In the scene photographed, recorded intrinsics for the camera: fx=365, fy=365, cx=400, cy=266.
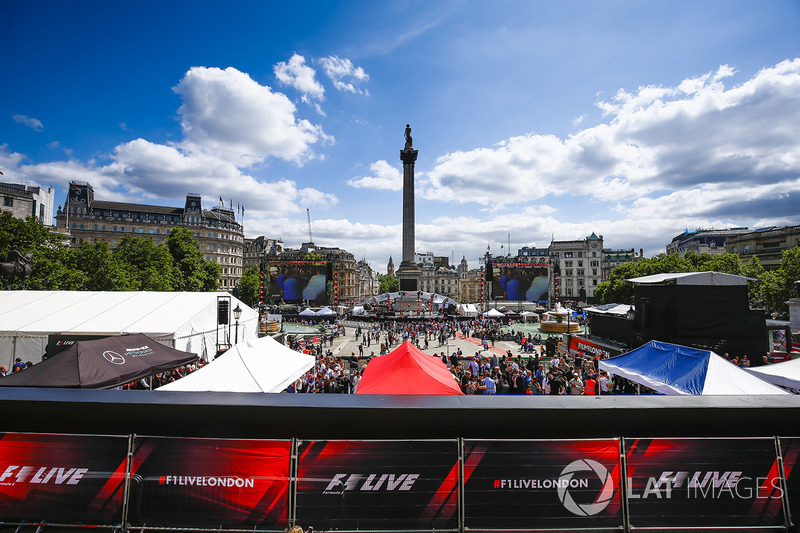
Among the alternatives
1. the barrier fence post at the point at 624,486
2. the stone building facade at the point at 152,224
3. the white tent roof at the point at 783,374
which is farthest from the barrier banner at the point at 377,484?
the stone building facade at the point at 152,224

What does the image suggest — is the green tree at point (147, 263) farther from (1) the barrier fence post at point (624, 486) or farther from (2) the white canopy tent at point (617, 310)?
(1) the barrier fence post at point (624, 486)

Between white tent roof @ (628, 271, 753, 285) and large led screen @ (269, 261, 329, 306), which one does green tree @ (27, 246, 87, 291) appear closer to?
large led screen @ (269, 261, 329, 306)

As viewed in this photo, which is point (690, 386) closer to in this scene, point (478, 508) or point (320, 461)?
point (478, 508)

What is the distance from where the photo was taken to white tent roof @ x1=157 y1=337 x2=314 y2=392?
26.0 feet

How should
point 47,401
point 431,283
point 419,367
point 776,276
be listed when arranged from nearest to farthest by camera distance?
point 47,401 < point 419,367 < point 776,276 < point 431,283

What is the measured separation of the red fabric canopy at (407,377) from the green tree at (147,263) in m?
35.1

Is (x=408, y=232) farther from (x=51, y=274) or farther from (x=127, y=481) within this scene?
(x=127, y=481)

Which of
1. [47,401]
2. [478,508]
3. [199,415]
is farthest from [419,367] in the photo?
[47,401]

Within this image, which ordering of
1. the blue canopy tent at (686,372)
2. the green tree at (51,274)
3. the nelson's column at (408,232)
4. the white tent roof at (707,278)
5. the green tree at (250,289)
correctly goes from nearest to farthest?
1. the blue canopy tent at (686,372)
2. the white tent roof at (707,278)
3. the green tree at (51,274)
4. the nelson's column at (408,232)
5. the green tree at (250,289)

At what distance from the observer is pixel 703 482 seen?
342cm

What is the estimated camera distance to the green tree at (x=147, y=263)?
35.4 metres

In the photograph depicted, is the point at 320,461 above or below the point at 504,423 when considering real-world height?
below

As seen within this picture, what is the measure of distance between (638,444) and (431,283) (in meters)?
142

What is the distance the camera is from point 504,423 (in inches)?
131
